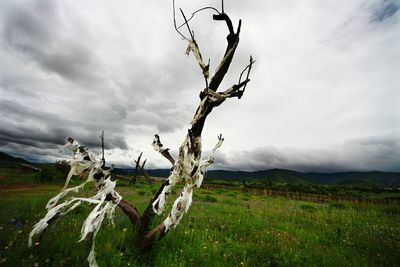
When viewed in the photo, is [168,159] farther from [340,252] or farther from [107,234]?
[340,252]

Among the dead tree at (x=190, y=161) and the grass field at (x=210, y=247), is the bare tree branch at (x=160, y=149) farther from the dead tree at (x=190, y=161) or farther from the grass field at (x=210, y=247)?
the grass field at (x=210, y=247)

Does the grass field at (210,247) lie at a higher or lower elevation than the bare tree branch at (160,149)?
lower

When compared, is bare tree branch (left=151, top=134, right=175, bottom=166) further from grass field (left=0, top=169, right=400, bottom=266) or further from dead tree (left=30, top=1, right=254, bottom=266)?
grass field (left=0, top=169, right=400, bottom=266)

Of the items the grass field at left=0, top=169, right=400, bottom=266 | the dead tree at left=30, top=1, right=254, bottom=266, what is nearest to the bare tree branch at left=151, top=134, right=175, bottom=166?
the dead tree at left=30, top=1, right=254, bottom=266

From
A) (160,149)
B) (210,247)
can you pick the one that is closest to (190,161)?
(160,149)

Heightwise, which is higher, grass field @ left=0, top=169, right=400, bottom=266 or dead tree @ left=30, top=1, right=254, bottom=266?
dead tree @ left=30, top=1, right=254, bottom=266

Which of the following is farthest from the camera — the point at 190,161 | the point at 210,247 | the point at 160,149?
the point at 210,247

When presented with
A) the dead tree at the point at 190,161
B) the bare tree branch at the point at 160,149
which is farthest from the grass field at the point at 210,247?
the bare tree branch at the point at 160,149

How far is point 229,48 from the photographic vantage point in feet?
14.6

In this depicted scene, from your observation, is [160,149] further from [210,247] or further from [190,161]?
[210,247]

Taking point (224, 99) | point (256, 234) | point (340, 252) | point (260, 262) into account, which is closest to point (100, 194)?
point (224, 99)

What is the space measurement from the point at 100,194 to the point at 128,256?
142 cm

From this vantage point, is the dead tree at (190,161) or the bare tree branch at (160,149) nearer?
→ the dead tree at (190,161)

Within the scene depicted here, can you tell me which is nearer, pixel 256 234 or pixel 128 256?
pixel 128 256
